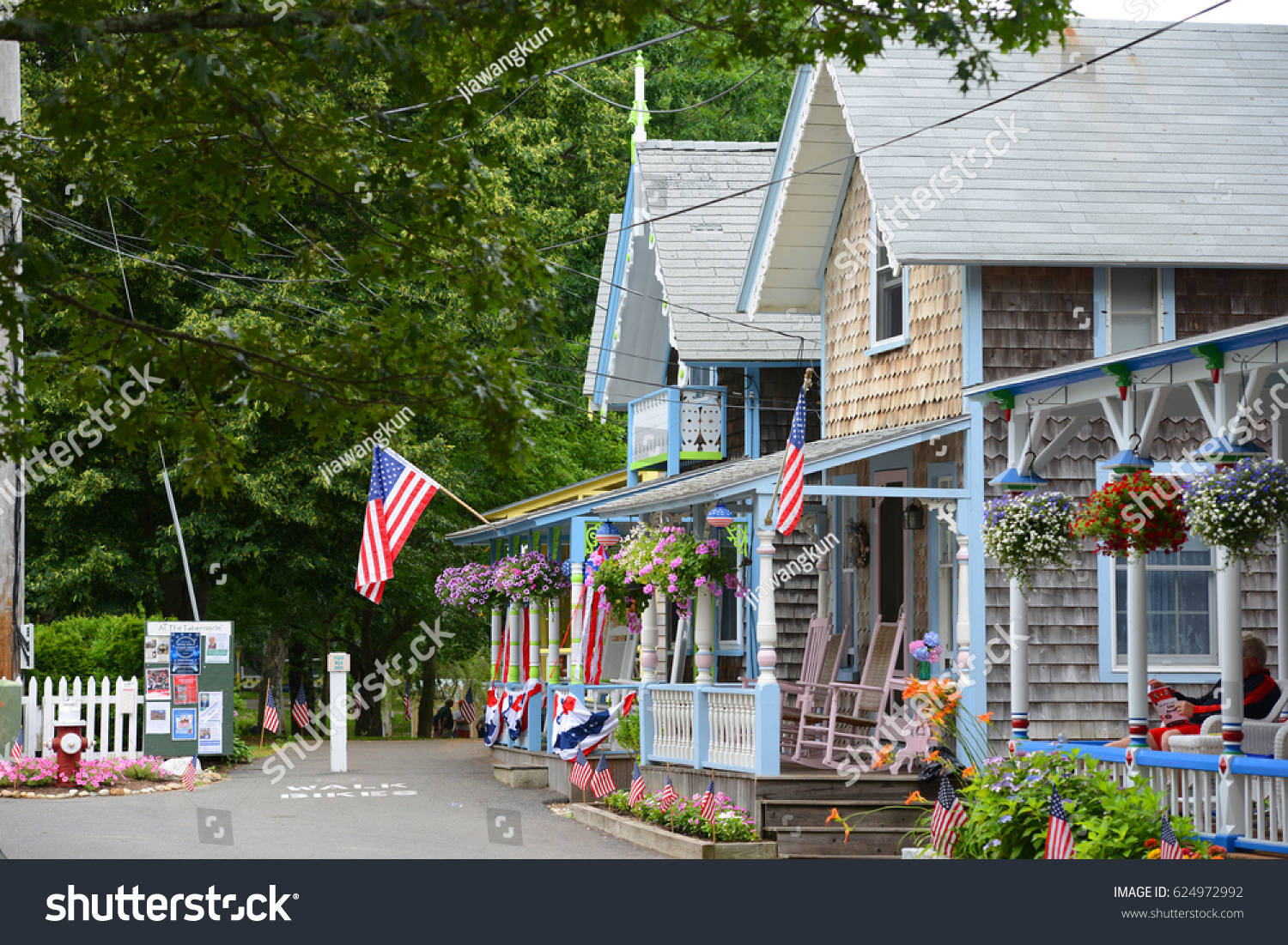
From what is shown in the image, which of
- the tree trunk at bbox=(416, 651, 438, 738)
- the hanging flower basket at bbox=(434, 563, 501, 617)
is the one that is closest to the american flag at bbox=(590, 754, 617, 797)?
the hanging flower basket at bbox=(434, 563, 501, 617)

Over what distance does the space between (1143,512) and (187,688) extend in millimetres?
12550

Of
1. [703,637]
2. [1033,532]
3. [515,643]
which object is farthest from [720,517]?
[515,643]

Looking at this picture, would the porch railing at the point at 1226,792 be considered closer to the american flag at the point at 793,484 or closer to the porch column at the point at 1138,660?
the porch column at the point at 1138,660

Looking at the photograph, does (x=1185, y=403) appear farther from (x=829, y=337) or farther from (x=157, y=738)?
(x=157, y=738)

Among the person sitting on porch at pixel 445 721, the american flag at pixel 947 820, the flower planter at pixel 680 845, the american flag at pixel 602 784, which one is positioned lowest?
the person sitting on porch at pixel 445 721

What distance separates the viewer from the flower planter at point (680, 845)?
11.8 meters

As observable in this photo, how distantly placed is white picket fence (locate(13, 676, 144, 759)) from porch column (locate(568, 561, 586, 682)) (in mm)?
5236

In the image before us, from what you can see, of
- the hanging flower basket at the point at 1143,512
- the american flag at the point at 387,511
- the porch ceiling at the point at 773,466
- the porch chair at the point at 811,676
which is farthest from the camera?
the american flag at the point at 387,511

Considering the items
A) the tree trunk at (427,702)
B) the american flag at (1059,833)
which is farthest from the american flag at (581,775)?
the tree trunk at (427,702)

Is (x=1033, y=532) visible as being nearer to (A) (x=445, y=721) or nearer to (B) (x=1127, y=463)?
(B) (x=1127, y=463)

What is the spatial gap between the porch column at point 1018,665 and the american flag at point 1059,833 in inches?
128

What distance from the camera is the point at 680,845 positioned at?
39.6ft

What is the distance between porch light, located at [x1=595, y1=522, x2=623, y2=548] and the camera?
17469 millimetres

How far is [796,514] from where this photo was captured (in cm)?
1274
